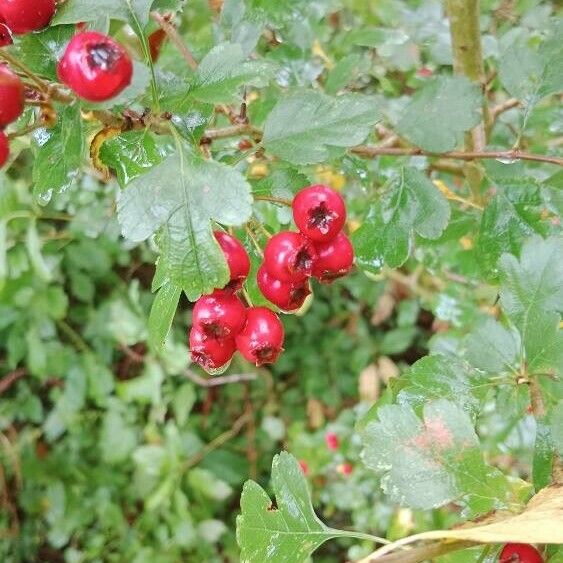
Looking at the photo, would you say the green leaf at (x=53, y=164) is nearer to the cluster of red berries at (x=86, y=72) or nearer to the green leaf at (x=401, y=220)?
the cluster of red berries at (x=86, y=72)

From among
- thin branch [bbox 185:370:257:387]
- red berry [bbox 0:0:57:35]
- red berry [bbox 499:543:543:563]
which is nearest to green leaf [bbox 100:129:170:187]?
red berry [bbox 0:0:57:35]

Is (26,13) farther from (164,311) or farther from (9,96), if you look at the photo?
(164,311)

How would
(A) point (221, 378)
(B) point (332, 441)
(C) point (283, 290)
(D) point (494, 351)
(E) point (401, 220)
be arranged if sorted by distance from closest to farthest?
(C) point (283, 290)
(D) point (494, 351)
(E) point (401, 220)
(B) point (332, 441)
(A) point (221, 378)

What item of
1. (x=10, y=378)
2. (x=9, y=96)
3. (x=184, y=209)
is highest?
(x=9, y=96)

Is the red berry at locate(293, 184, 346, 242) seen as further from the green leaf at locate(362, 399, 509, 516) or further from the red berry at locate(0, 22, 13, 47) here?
the red berry at locate(0, 22, 13, 47)

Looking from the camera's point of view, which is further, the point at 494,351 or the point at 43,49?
the point at 494,351

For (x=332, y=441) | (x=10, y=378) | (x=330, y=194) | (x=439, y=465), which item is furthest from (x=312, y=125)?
(x=10, y=378)
